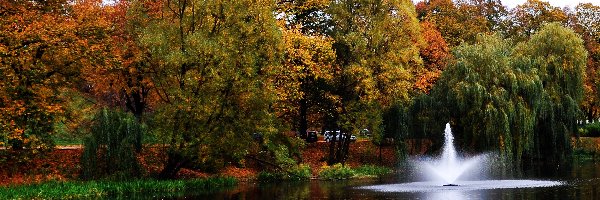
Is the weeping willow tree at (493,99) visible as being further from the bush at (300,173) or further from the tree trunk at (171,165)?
the tree trunk at (171,165)

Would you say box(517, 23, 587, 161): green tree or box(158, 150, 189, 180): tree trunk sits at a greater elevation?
box(517, 23, 587, 161): green tree

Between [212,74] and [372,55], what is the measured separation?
1494 cm

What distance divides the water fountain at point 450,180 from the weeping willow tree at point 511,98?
98cm

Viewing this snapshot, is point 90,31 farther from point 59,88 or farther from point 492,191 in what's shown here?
point 492,191

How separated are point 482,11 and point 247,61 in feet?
138

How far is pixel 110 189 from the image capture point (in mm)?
32438

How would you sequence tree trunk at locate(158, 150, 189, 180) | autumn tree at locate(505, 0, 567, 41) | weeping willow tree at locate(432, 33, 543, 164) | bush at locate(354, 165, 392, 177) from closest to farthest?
tree trunk at locate(158, 150, 189, 180) < weeping willow tree at locate(432, 33, 543, 164) < bush at locate(354, 165, 392, 177) < autumn tree at locate(505, 0, 567, 41)

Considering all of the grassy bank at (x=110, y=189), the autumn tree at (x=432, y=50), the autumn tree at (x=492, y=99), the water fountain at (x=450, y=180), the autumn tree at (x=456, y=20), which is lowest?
the grassy bank at (x=110, y=189)

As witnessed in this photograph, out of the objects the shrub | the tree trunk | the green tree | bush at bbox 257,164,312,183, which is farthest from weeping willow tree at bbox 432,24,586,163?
the tree trunk

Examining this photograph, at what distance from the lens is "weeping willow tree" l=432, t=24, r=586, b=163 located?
40.4m

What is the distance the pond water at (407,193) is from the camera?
27.7 m

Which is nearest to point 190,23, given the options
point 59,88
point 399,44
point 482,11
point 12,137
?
point 59,88

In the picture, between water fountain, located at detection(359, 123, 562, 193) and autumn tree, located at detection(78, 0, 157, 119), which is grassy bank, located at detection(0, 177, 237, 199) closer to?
autumn tree, located at detection(78, 0, 157, 119)

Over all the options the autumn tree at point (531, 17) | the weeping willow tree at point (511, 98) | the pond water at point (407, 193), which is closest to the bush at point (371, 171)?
the pond water at point (407, 193)
